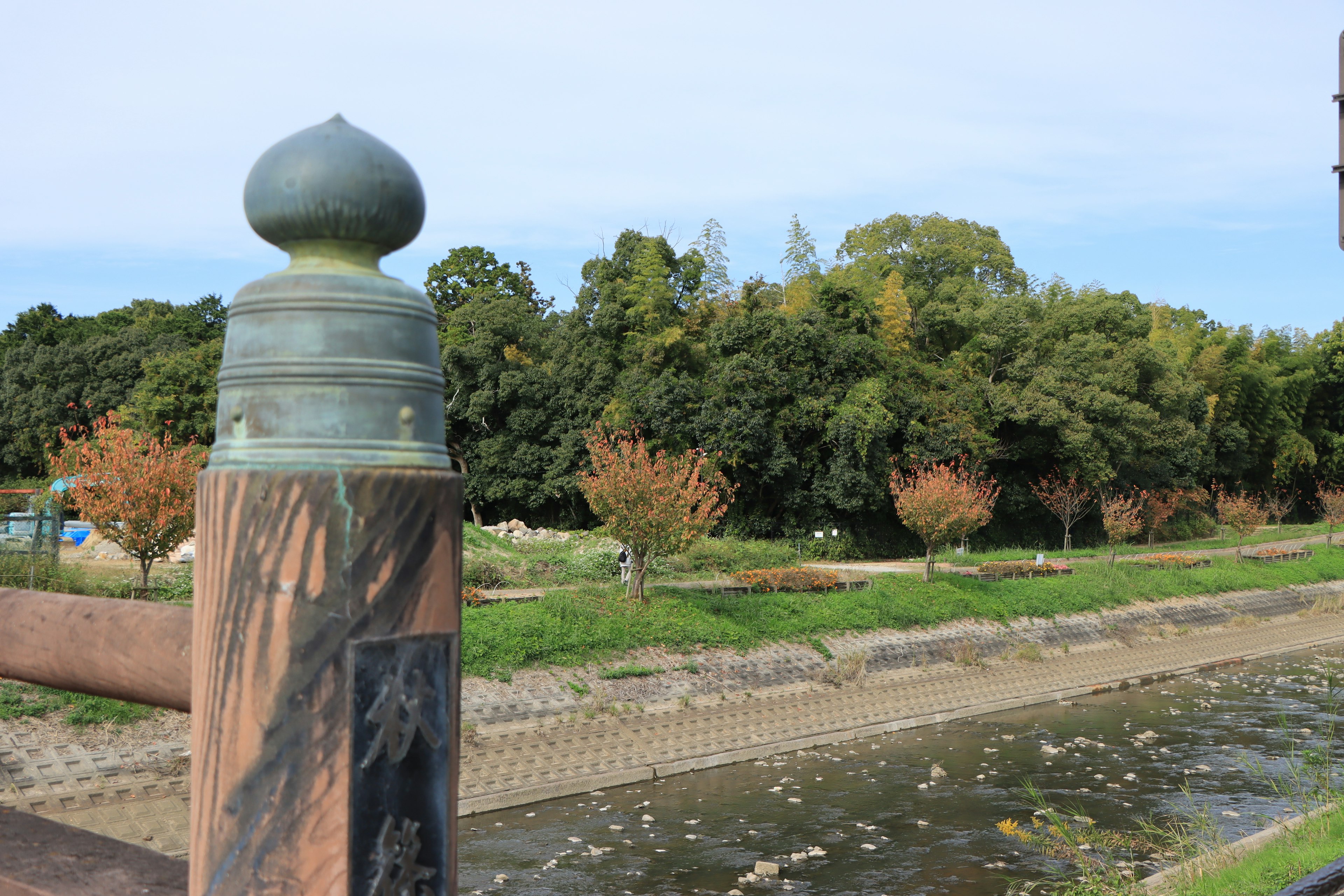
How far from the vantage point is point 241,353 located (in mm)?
1075

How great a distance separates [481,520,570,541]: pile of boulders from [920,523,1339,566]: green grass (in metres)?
11.7

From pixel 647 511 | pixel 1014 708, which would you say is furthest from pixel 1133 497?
pixel 647 511

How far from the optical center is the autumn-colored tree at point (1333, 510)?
1774 inches

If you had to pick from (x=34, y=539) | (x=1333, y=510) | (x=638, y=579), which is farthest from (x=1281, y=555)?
(x=34, y=539)

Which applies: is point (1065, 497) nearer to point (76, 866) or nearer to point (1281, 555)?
point (1281, 555)

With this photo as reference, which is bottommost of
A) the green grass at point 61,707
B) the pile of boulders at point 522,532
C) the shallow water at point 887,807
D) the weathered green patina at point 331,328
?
the shallow water at point 887,807

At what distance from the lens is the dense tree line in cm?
3180

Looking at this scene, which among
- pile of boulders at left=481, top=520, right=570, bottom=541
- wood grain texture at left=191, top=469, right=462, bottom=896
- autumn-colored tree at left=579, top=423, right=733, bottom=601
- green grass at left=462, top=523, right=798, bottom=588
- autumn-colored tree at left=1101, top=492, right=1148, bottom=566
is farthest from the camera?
autumn-colored tree at left=1101, top=492, right=1148, bottom=566

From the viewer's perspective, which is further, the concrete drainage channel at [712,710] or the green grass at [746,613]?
the green grass at [746,613]

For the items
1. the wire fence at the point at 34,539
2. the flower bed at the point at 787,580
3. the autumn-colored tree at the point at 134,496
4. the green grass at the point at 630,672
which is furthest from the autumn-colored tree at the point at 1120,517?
the wire fence at the point at 34,539

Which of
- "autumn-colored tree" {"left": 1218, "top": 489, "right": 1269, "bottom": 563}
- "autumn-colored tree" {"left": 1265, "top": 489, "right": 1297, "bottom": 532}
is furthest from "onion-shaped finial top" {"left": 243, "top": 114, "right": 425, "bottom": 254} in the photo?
"autumn-colored tree" {"left": 1265, "top": 489, "right": 1297, "bottom": 532}

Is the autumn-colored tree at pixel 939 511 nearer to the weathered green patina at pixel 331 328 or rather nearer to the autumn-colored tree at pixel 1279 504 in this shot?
the weathered green patina at pixel 331 328

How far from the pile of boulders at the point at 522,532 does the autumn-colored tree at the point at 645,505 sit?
875 centimetres

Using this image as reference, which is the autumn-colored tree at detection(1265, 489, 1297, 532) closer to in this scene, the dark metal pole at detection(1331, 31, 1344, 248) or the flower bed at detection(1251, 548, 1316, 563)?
the flower bed at detection(1251, 548, 1316, 563)
